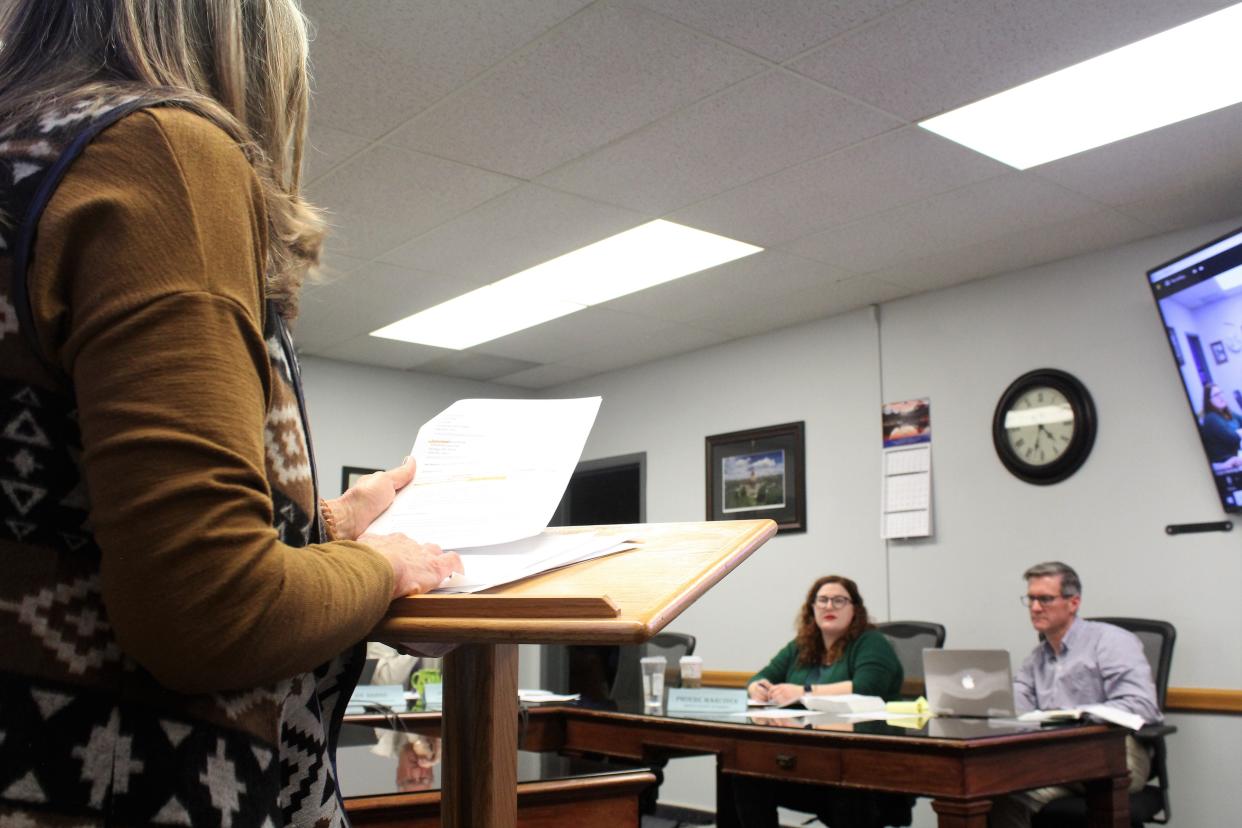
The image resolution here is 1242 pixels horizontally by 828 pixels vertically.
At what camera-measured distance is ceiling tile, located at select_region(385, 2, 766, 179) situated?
2.84 m

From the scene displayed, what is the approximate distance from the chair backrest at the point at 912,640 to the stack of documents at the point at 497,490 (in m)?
3.81

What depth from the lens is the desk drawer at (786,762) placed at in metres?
2.79

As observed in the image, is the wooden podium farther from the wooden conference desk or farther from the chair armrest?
the chair armrest

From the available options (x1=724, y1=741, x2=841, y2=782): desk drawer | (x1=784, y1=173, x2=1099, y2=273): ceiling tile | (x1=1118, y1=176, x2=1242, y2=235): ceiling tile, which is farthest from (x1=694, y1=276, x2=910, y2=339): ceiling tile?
(x1=724, y1=741, x2=841, y2=782): desk drawer

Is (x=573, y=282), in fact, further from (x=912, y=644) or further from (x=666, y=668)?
(x=912, y=644)

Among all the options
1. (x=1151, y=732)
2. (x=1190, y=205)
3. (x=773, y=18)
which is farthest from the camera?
(x=1190, y=205)

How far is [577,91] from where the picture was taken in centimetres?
313

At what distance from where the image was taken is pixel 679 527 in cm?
90

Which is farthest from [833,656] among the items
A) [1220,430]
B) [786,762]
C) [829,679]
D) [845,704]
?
[1220,430]

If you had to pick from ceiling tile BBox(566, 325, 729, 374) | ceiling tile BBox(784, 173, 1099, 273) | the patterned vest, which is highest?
ceiling tile BBox(784, 173, 1099, 273)

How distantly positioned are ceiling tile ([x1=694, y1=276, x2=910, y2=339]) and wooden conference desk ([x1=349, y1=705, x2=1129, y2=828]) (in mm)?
2402

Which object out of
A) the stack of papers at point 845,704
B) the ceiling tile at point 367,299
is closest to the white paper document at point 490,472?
the stack of papers at point 845,704

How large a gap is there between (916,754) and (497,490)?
2.06 meters

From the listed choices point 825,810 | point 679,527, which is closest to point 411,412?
point 825,810
